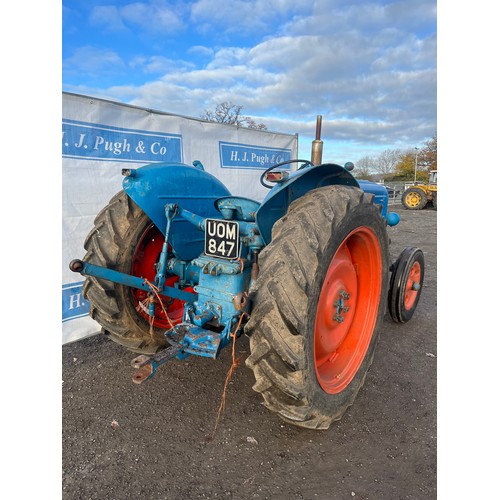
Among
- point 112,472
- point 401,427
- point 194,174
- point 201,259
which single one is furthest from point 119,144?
point 401,427

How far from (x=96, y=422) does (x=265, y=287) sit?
159 centimetres

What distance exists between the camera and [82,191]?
12.0ft

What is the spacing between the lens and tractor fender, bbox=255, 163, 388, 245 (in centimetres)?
212

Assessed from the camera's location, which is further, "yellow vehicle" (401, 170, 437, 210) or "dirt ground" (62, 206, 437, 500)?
"yellow vehicle" (401, 170, 437, 210)

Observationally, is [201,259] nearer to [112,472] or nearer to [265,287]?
[265,287]

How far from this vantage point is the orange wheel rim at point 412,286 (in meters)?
3.73

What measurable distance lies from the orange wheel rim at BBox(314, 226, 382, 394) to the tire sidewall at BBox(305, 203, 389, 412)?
1.3 inches

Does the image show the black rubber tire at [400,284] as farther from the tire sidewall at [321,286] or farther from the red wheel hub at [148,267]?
the red wheel hub at [148,267]

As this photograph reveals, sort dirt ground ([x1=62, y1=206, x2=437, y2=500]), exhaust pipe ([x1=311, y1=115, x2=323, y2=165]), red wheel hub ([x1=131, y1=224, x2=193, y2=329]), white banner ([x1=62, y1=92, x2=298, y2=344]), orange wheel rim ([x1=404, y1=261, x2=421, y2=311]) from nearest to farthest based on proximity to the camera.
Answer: dirt ground ([x1=62, y1=206, x2=437, y2=500]) → red wheel hub ([x1=131, y1=224, x2=193, y2=329]) → white banner ([x1=62, y1=92, x2=298, y2=344]) → orange wheel rim ([x1=404, y1=261, x2=421, y2=311]) → exhaust pipe ([x1=311, y1=115, x2=323, y2=165])

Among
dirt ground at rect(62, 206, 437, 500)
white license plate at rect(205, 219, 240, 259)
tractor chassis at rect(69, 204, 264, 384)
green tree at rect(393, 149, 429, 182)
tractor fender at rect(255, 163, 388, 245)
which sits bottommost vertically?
dirt ground at rect(62, 206, 437, 500)

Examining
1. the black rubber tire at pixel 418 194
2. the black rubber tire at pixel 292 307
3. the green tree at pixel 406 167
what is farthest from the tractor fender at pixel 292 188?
the green tree at pixel 406 167

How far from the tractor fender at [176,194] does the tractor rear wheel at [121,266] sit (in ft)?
0.65

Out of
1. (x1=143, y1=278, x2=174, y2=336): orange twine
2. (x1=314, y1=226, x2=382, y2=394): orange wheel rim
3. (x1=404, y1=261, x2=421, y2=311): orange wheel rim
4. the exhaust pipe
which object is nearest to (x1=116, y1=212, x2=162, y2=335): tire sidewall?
(x1=143, y1=278, x2=174, y2=336): orange twine

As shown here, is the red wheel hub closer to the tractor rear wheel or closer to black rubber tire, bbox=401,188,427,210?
the tractor rear wheel
